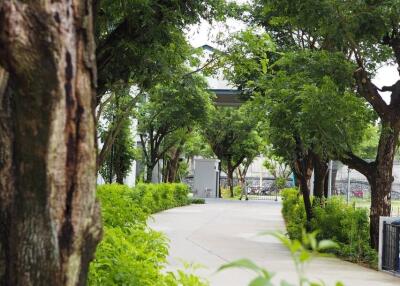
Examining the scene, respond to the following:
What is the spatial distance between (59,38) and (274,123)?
37.0 ft

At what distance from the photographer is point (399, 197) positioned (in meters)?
45.3

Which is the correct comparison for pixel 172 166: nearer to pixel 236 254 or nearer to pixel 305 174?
pixel 305 174

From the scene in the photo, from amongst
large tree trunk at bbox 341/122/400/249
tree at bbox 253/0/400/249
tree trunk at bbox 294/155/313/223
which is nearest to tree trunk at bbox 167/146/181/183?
tree trunk at bbox 294/155/313/223

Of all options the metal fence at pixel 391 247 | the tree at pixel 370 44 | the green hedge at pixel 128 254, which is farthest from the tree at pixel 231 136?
the green hedge at pixel 128 254

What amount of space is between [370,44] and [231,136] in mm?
32055

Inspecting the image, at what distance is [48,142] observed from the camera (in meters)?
2.27

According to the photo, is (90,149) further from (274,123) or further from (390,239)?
(274,123)

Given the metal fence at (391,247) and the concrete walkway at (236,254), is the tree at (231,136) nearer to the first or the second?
the concrete walkway at (236,254)

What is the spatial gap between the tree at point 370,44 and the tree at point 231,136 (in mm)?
Result: 28571

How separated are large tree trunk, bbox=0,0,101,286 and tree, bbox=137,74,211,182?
1817cm

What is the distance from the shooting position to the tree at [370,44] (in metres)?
10.5

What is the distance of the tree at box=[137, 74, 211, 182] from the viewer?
77.5 feet

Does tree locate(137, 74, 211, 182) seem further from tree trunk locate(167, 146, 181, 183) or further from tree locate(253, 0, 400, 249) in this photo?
tree locate(253, 0, 400, 249)

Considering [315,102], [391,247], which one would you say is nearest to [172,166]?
[315,102]
